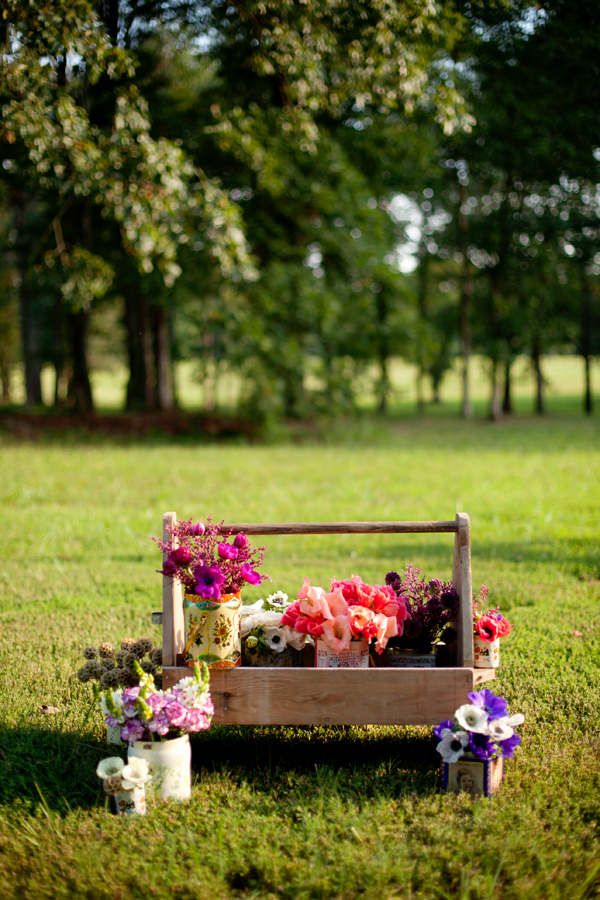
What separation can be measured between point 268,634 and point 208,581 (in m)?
0.50

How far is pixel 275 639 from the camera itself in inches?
113

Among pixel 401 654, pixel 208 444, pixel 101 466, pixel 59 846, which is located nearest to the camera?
pixel 59 846

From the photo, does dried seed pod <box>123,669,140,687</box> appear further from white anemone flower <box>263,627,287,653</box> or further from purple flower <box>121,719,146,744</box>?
white anemone flower <box>263,627,287,653</box>

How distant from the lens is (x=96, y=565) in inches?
225

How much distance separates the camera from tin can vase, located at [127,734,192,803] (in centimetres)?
241

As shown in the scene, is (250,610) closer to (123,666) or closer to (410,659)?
(123,666)

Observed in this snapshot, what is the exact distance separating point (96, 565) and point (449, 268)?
89.4 ft

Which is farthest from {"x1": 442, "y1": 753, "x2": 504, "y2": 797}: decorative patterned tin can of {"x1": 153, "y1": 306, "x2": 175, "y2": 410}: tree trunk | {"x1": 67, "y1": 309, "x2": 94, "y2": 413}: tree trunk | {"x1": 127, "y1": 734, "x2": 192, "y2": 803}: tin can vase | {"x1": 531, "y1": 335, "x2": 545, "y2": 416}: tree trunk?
{"x1": 531, "y1": 335, "x2": 545, "y2": 416}: tree trunk

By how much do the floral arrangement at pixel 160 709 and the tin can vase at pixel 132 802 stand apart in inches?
6.4

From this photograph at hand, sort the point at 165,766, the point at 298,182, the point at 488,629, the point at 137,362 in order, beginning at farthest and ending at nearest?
A: the point at 137,362 < the point at 298,182 < the point at 488,629 < the point at 165,766

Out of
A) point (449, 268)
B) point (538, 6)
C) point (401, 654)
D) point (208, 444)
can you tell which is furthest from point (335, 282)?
point (449, 268)

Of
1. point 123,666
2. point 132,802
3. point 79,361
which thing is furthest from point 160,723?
point 79,361

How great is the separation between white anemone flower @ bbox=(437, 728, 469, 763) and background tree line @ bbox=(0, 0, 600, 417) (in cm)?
515

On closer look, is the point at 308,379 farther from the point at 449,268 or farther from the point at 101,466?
the point at 449,268
